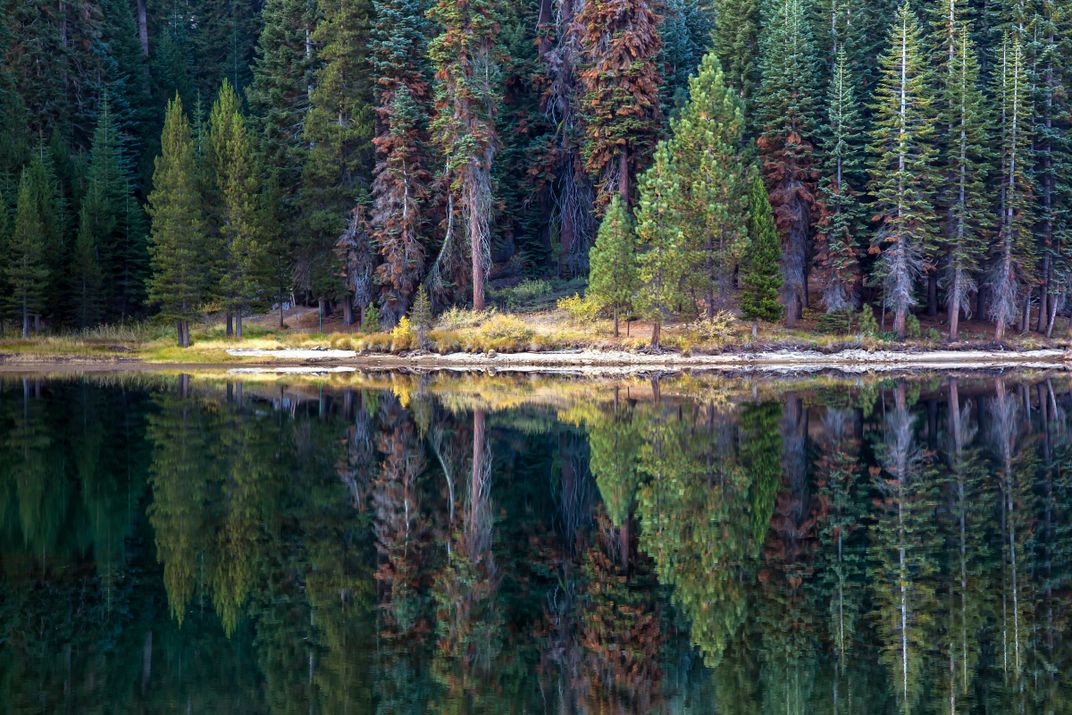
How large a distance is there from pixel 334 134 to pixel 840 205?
26239mm

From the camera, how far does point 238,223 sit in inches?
2200

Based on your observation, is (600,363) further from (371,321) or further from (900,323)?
(900,323)

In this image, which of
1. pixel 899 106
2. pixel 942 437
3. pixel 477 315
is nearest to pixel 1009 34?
pixel 899 106

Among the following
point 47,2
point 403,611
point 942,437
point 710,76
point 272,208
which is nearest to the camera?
point 403,611

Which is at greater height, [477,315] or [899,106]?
[899,106]

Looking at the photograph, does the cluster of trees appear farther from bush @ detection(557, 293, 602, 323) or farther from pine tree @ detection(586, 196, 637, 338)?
bush @ detection(557, 293, 602, 323)

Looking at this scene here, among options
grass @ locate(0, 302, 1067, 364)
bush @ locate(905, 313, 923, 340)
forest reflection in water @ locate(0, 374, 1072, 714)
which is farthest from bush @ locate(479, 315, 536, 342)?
forest reflection in water @ locate(0, 374, 1072, 714)

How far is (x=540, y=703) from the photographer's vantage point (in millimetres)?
9688

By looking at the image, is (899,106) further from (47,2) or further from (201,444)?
(47,2)

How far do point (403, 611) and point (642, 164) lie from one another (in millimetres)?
42883

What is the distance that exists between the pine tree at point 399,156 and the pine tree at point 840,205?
20262 millimetres

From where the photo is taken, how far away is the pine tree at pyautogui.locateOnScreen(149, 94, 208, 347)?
182ft

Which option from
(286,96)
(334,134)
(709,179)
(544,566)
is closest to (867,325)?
(709,179)

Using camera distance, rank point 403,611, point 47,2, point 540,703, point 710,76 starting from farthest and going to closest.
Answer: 1. point 47,2
2. point 710,76
3. point 403,611
4. point 540,703
